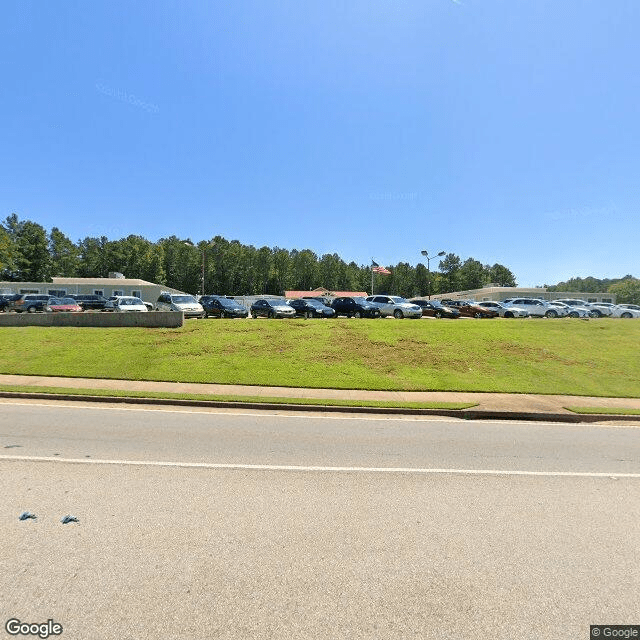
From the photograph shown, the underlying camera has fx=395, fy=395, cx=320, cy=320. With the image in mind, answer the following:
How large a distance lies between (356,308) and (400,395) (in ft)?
62.3

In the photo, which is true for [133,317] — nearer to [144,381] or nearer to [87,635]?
[144,381]

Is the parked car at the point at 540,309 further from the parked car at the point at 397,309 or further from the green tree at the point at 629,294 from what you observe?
the green tree at the point at 629,294

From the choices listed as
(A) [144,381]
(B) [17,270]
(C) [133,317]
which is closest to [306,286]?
(B) [17,270]

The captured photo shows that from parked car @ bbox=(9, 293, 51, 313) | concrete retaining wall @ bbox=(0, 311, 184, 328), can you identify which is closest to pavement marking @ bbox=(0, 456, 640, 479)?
concrete retaining wall @ bbox=(0, 311, 184, 328)

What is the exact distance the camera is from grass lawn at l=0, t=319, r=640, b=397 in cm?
1378

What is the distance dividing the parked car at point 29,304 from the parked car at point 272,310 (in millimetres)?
18300

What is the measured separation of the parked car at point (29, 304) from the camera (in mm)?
33312

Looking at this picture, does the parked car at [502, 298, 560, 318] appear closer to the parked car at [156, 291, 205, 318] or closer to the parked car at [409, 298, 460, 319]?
the parked car at [409, 298, 460, 319]

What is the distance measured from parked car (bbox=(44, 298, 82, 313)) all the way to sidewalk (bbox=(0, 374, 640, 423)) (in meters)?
17.8

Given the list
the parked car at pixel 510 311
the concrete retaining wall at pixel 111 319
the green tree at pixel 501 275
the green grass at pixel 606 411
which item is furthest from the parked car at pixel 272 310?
the green tree at pixel 501 275

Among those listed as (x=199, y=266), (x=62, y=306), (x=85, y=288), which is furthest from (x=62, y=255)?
(x=62, y=306)

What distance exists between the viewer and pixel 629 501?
189 inches

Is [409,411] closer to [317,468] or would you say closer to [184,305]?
[317,468]

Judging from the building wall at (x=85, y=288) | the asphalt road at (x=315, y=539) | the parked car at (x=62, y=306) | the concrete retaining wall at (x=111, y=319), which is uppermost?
the building wall at (x=85, y=288)
